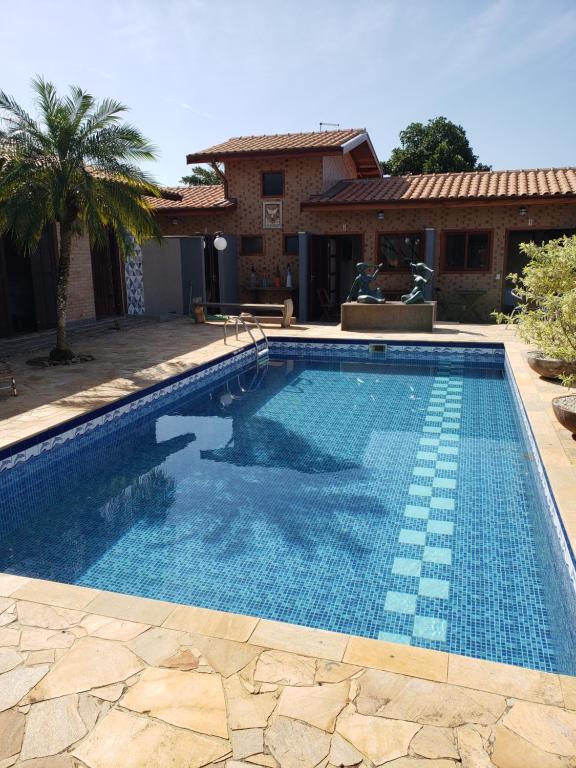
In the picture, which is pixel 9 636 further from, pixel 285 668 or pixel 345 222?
pixel 345 222

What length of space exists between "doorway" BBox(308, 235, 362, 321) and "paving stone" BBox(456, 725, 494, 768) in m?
14.6

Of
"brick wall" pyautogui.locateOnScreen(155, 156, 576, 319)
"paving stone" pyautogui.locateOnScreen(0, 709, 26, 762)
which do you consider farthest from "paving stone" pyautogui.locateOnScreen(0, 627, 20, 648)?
"brick wall" pyautogui.locateOnScreen(155, 156, 576, 319)

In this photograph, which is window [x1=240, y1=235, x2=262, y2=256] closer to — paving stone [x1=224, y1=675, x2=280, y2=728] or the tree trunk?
the tree trunk

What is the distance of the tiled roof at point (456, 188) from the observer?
1508cm

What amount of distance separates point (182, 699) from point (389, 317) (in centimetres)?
1242

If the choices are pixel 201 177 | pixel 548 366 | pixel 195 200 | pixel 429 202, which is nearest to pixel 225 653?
pixel 548 366

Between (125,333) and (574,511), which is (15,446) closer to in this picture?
(574,511)

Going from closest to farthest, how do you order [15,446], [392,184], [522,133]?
[15,446]
[392,184]
[522,133]

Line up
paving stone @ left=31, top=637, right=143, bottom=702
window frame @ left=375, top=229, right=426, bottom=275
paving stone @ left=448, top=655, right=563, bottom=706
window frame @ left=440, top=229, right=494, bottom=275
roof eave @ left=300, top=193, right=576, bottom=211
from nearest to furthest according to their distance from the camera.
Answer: paving stone @ left=448, top=655, right=563, bottom=706, paving stone @ left=31, top=637, right=143, bottom=702, roof eave @ left=300, top=193, right=576, bottom=211, window frame @ left=440, top=229, right=494, bottom=275, window frame @ left=375, top=229, right=426, bottom=275

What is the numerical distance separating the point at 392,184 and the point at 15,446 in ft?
46.6

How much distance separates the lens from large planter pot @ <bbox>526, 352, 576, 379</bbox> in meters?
8.65

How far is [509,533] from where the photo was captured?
5.07 meters

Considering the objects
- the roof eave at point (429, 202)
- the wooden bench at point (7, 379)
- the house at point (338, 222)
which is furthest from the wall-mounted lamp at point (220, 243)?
the wooden bench at point (7, 379)

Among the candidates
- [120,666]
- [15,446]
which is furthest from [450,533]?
[15,446]
